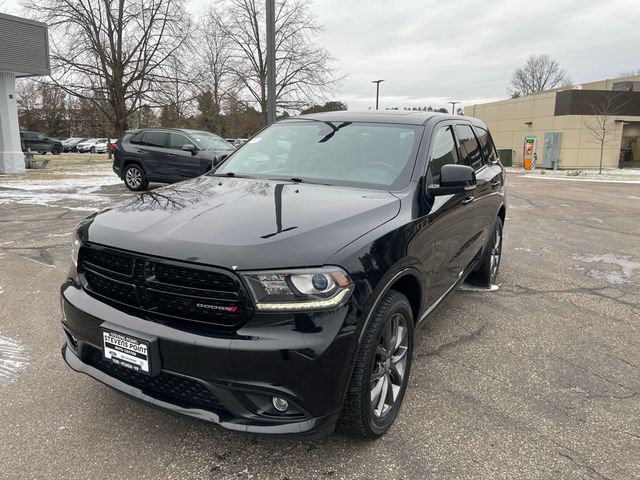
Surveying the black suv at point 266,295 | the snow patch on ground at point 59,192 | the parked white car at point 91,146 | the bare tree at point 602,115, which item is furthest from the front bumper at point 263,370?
the parked white car at point 91,146

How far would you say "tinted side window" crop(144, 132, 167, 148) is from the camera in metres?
13.2

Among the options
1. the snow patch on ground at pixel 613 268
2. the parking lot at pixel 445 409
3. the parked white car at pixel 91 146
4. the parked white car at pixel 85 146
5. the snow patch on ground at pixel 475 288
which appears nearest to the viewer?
the parking lot at pixel 445 409

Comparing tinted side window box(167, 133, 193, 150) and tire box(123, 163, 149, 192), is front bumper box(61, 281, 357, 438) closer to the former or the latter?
tinted side window box(167, 133, 193, 150)

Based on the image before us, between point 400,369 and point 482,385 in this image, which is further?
point 482,385

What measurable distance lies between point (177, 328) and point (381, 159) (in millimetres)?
1942

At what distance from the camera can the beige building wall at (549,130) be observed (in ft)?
96.2

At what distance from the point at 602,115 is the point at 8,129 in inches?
1198

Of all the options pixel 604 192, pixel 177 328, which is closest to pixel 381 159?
pixel 177 328

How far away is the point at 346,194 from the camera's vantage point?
306cm

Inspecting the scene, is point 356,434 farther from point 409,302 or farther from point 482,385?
point 482,385

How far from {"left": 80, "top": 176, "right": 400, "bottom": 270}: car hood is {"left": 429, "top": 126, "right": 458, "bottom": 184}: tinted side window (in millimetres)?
620

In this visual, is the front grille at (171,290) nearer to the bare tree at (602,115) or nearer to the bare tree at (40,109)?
the bare tree at (602,115)

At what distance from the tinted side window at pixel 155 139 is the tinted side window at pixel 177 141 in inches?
8.9

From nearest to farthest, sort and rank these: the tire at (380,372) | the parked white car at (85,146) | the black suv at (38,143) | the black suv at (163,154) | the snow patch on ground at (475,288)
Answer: the tire at (380,372) < the snow patch on ground at (475,288) < the black suv at (163,154) < the black suv at (38,143) < the parked white car at (85,146)
